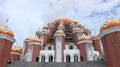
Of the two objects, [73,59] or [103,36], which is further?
[73,59]

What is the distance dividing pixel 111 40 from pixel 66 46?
21.4 metres

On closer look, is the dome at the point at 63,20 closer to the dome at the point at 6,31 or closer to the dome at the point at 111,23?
the dome at the point at 6,31

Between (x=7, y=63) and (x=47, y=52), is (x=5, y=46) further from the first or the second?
(x=47, y=52)

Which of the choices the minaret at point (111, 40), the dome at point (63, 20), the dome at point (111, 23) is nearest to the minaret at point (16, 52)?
the dome at point (63, 20)

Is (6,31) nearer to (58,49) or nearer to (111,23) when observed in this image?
(58,49)

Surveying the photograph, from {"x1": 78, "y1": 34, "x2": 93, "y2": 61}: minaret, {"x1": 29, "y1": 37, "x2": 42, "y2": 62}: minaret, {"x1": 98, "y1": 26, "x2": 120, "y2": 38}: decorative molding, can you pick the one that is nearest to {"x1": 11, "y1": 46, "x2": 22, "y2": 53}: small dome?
{"x1": 29, "y1": 37, "x2": 42, "y2": 62}: minaret

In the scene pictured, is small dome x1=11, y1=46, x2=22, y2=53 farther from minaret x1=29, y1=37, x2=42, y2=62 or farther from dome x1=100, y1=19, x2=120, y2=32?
dome x1=100, y1=19, x2=120, y2=32

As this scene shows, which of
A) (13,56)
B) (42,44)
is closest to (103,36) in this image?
(42,44)

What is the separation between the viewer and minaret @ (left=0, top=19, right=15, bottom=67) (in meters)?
27.7

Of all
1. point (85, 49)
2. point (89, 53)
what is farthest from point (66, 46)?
point (89, 53)

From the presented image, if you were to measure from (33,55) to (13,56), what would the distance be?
358 inches

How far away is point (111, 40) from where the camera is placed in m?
25.6

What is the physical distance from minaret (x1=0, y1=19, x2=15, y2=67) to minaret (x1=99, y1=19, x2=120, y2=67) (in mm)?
16195

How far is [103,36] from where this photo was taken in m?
26.9
